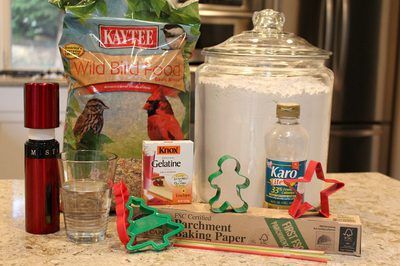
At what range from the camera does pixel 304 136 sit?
1.12 m

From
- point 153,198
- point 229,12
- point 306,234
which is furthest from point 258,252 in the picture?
point 229,12

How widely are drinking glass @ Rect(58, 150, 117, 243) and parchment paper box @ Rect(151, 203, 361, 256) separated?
11 centimetres

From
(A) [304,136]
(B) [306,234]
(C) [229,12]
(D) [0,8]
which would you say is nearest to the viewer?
(B) [306,234]

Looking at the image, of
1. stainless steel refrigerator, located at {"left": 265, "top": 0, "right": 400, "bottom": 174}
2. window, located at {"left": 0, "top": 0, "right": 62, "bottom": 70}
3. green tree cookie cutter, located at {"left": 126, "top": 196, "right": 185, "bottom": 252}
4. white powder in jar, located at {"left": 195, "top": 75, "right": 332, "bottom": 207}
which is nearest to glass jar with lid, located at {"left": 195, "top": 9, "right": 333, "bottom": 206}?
white powder in jar, located at {"left": 195, "top": 75, "right": 332, "bottom": 207}

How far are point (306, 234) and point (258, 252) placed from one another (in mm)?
82

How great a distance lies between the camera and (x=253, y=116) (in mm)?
1138

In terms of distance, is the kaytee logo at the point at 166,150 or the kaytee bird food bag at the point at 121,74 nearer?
the kaytee logo at the point at 166,150

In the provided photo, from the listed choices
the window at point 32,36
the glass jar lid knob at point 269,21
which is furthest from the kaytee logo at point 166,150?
the window at point 32,36

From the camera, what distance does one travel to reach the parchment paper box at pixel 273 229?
957 millimetres

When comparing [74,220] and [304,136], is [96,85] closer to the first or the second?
[74,220]

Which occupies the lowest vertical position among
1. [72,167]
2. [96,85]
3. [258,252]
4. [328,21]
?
[258,252]

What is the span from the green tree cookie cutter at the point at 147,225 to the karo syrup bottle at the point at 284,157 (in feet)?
0.57

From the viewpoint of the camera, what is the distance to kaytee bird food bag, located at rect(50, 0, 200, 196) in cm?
117

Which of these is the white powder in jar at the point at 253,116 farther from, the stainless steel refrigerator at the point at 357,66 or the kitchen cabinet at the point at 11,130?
the kitchen cabinet at the point at 11,130
